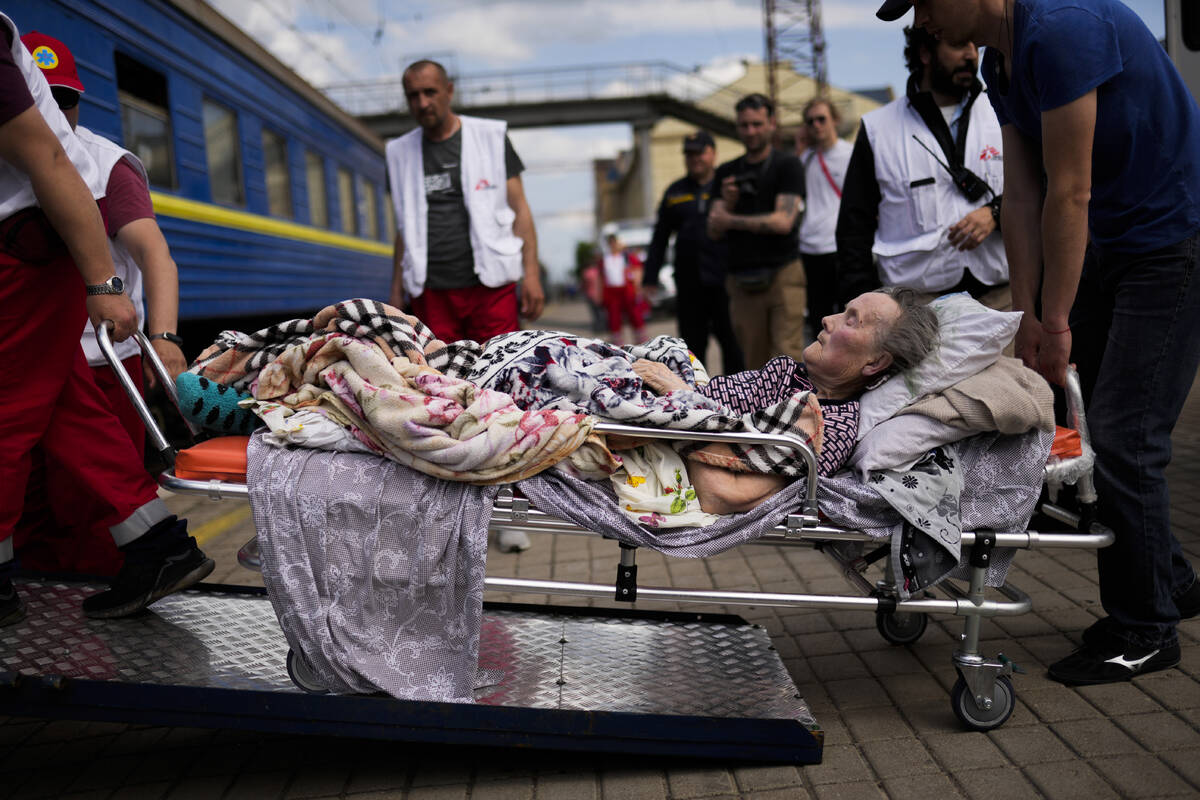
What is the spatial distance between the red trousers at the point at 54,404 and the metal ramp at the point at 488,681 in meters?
0.38

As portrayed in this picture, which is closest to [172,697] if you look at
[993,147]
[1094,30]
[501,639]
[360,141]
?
[501,639]

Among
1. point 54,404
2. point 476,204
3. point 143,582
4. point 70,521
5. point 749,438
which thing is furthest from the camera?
point 476,204

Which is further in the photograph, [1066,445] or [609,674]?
[609,674]

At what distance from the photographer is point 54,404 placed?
9.41 ft

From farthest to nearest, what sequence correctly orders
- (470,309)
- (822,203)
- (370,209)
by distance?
(370,209), (822,203), (470,309)

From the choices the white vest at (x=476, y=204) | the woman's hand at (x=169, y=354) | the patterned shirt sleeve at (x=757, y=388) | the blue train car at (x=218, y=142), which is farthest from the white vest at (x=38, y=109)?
the blue train car at (x=218, y=142)

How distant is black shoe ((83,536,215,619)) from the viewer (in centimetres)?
297

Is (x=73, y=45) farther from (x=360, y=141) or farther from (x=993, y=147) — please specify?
(x=360, y=141)

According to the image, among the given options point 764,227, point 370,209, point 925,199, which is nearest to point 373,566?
point 925,199

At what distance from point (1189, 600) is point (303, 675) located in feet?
9.53

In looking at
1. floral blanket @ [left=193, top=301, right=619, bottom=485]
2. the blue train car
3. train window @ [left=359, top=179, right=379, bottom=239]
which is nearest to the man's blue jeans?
floral blanket @ [left=193, top=301, right=619, bottom=485]

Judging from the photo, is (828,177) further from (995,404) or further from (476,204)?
(995,404)

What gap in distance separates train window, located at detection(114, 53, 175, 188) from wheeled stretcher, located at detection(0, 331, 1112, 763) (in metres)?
4.70

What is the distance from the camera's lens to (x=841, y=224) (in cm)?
432
